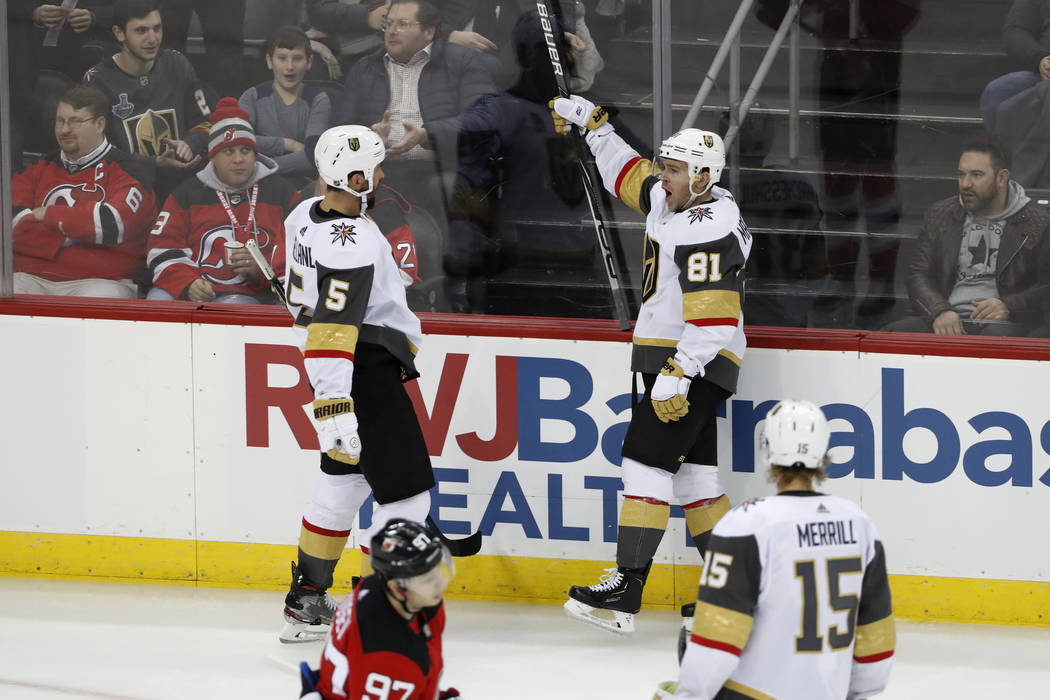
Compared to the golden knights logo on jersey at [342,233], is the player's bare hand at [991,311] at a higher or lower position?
lower

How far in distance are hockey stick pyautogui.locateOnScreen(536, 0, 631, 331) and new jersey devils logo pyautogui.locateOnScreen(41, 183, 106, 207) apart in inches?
55.8

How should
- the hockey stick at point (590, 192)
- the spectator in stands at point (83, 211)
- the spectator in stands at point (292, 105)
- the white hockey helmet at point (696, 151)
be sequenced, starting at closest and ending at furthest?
the white hockey helmet at point (696, 151) → the hockey stick at point (590, 192) → the spectator in stands at point (292, 105) → the spectator in stands at point (83, 211)

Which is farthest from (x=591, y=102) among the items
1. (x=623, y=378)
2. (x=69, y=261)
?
(x=69, y=261)

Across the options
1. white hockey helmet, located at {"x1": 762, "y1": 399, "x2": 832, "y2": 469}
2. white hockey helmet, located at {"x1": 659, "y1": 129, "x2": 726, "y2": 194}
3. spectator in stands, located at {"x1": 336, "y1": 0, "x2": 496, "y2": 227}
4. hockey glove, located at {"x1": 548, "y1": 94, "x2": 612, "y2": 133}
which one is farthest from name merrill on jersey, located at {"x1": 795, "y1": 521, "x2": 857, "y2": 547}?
spectator in stands, located at {"x1": 336, "y1": 0, "x2": 496, "y2": 227}

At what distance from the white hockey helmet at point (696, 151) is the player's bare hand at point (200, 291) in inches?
57.2

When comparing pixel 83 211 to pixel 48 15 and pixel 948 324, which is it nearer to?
pixel 48 15

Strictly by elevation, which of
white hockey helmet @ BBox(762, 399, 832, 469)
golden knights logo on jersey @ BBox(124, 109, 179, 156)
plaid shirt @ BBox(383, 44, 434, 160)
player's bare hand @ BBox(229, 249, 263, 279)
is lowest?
white hockey helmet @ BBox(762, 399, 832, 469)

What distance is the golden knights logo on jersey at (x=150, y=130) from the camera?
178 inches

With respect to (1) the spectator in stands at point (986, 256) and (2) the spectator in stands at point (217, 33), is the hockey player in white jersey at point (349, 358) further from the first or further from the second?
(1) the spectator in stands at point (986, 256)

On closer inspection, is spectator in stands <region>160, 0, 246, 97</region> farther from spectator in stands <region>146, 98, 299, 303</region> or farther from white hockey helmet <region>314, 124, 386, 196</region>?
white hockey helmet <region>314, 124, 386, 196</region>

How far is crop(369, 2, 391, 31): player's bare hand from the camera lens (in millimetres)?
4398

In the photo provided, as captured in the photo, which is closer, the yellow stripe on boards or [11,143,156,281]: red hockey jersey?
the yellow stripe on boards

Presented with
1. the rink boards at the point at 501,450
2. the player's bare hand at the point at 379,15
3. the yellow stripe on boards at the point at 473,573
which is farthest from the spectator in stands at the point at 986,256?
the player's bare hand at the point at 379,15

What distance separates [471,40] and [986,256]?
158cm
